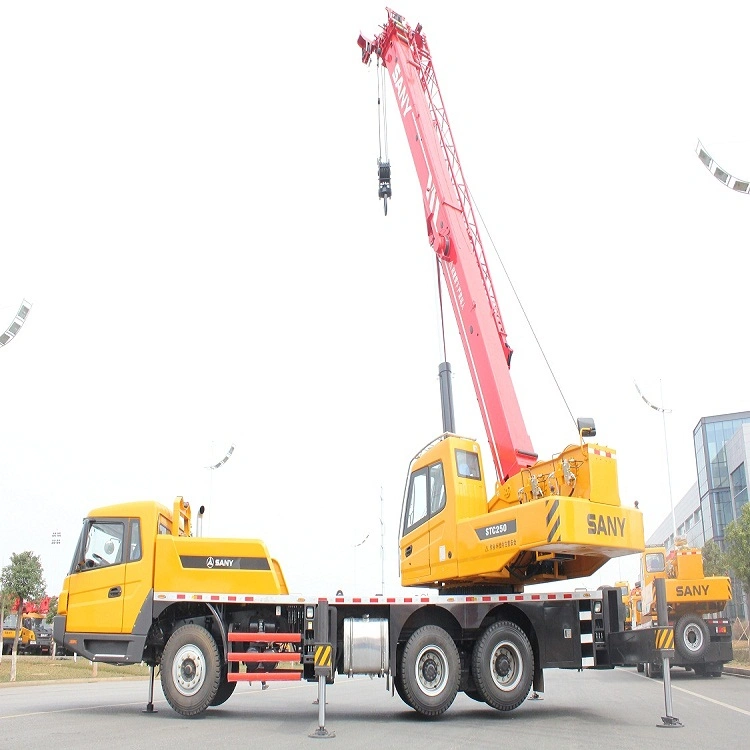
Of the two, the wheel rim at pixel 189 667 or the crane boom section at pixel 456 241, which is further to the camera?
the crane boom section at pixel 456 241

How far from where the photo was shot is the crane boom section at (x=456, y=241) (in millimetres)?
14172

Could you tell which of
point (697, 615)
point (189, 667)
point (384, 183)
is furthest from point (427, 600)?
point (697, 615)

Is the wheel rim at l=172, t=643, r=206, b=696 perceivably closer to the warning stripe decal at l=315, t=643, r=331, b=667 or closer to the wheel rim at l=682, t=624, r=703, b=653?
the warning stripe decal at l=315, t=643, r=331, b=667

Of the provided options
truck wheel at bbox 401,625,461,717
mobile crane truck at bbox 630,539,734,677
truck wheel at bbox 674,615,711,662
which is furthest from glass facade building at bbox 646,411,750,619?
truck wheel at bbox 401,625,461,717

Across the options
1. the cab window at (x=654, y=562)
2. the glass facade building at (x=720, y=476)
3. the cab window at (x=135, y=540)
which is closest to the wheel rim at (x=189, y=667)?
the cab window at (x=135, y=540)

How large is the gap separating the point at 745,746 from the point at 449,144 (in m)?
12.9

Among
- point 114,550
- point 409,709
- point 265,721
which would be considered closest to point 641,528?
point 409,709

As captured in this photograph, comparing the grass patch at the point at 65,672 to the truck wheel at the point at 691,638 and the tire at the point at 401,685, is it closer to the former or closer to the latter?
the tire at the point at 401,685

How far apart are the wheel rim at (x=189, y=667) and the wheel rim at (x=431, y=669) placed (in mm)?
3360

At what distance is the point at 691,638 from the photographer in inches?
875

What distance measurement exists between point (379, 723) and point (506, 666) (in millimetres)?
2176

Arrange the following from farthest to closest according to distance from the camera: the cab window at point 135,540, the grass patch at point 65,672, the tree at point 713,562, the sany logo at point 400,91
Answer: the tree at point 713,562 → the grass patch at point 65,672 → the sany logo at point 400,91 → the cab window at point 135,540

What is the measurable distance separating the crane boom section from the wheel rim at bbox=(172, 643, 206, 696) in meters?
5.67

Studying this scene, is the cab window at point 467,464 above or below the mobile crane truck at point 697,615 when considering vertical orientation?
above
